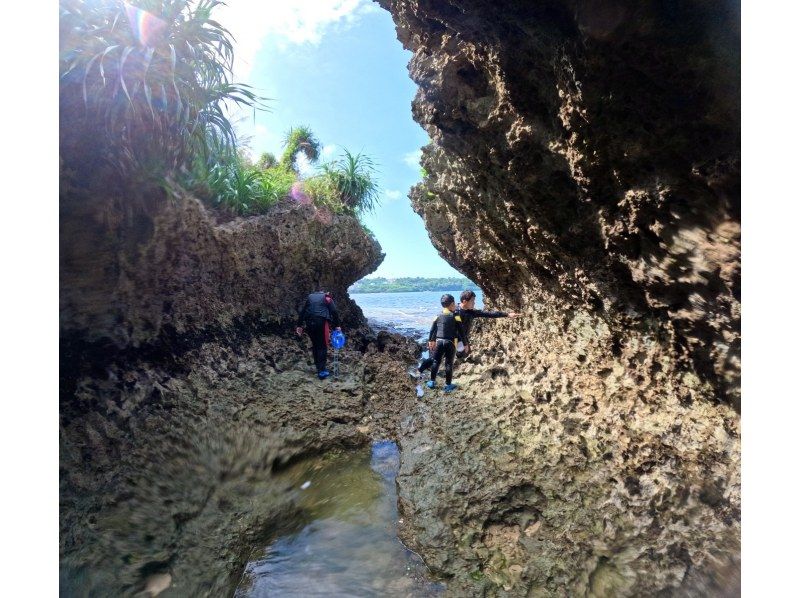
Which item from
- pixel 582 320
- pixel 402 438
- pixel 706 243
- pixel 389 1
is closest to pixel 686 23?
pixel 706 243

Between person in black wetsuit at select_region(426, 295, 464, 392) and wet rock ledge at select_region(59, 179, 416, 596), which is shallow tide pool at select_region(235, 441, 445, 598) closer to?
wet rock ledge at select_region(59, 179, 416, 596)

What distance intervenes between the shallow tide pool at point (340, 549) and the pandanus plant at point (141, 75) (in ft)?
14.7

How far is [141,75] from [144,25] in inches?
30.7

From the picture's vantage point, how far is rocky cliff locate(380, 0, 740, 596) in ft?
7.14

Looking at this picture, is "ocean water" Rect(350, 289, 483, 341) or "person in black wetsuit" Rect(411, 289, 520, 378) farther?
"ocean water" Rect(350, 289, 483, 341)

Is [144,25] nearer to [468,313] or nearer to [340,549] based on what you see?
[468,313]

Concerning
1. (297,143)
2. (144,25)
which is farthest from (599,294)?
(297,143)

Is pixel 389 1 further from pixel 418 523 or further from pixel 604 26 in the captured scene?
pixel 418 523

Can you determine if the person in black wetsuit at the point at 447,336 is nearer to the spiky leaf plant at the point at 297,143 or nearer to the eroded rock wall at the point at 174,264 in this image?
the eroded rock wall at the point at 174,264

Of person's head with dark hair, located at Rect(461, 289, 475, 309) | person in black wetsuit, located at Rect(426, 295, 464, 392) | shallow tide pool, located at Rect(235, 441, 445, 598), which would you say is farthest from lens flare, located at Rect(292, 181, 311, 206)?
shallow tide pool, located at Rect(235, 441, 445, 598)

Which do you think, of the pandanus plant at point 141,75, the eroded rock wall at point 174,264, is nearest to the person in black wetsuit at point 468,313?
the eroded rock wall at point 174,264

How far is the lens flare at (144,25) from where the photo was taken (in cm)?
420

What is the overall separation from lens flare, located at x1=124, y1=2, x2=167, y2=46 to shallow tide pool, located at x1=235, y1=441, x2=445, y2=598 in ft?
18.4

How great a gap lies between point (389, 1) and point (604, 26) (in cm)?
294
